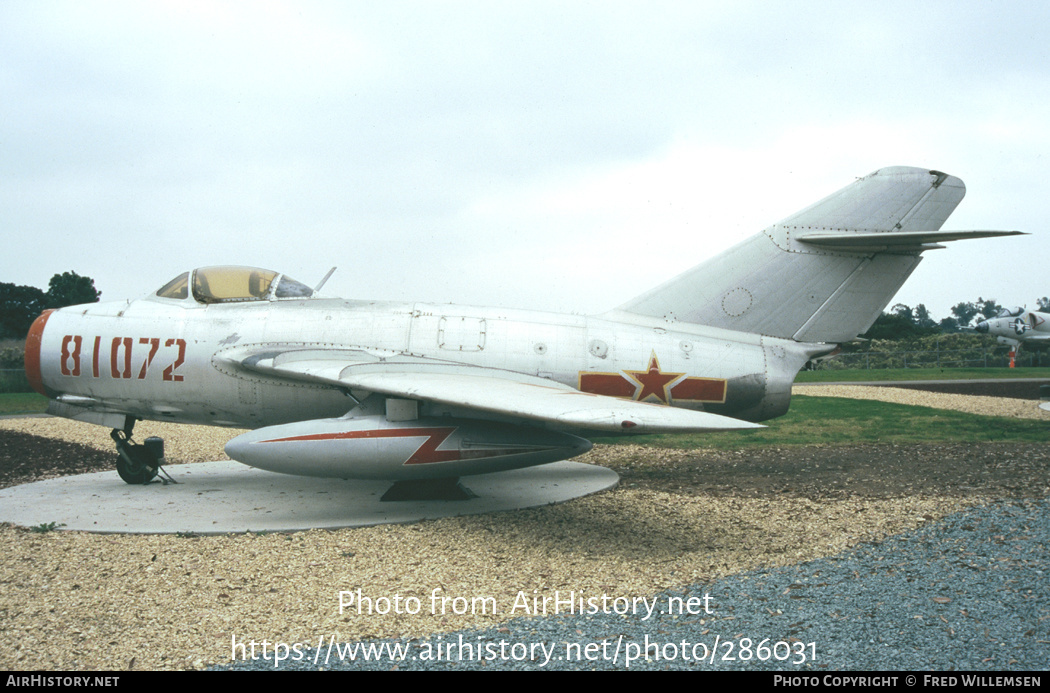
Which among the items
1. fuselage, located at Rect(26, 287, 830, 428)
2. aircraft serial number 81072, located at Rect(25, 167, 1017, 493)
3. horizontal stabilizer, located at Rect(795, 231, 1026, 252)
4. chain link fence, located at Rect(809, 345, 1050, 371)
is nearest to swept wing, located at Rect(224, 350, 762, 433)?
aircraft serial number 81072, located at Rect(25, 167, 1017, 493)

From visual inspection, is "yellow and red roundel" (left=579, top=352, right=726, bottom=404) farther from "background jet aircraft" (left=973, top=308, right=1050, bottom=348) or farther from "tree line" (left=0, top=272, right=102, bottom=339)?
"background jet aircraft" (left=973, top=308, right=1050, bottom=348)

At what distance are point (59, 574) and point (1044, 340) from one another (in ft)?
118

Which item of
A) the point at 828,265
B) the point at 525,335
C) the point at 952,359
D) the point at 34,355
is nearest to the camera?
the point at 525,335

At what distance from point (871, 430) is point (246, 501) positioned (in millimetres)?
10412

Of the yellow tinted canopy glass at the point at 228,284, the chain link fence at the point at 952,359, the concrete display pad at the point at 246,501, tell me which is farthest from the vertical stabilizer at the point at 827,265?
the chain link fence at the point at 952,359

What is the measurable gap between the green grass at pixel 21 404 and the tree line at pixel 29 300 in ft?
6.74

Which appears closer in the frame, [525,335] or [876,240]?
[876,240]

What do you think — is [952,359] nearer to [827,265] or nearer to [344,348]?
[827,265]

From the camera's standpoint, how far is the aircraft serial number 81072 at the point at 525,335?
22.9 ft

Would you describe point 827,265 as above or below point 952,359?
above

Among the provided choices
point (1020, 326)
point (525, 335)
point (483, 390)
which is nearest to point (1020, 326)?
point (1020, 326)

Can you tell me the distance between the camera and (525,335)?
23.4ft

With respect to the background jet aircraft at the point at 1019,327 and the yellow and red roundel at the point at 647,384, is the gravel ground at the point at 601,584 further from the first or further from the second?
the background jet aircraft at the point at 1019,327
